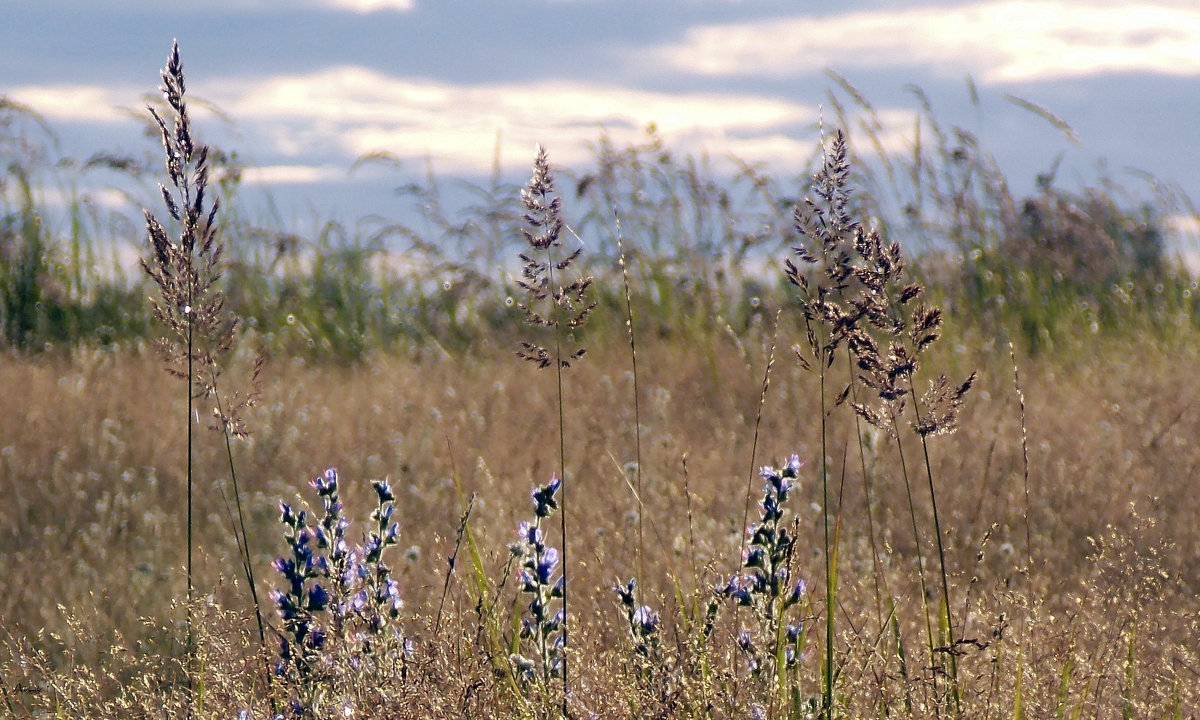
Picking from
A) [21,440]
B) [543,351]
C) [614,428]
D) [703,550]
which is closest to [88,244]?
[21,440]

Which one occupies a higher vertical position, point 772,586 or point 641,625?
point 772,586

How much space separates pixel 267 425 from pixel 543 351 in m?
3.09

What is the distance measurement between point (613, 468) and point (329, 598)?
2.23 metres

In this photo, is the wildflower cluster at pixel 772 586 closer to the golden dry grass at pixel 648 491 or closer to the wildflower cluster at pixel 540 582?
the golden dry grass at pixel 648 491

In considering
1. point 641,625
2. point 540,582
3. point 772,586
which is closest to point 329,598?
point 540,582

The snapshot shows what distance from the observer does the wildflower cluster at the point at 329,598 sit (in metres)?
2.04

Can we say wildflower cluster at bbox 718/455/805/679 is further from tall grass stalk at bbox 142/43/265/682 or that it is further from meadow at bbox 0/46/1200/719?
tall grass stalk at bbox 142/43/265/682

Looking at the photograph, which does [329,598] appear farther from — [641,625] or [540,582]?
[641,625]

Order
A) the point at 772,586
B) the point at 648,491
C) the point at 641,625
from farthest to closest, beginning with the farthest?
the point at 648,491 < the point at 641,625 < the point at 772,586

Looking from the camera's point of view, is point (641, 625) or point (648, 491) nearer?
point (641, 625)

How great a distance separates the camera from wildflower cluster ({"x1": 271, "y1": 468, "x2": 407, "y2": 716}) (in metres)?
2.04

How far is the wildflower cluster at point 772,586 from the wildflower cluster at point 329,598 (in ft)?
2.04

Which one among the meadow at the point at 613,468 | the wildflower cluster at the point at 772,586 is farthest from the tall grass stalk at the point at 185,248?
the wildflower cluster at the point at 772,586

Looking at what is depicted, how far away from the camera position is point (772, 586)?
6.63 ft
